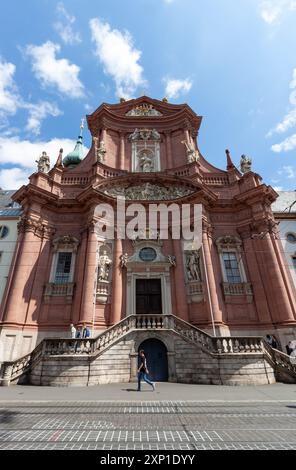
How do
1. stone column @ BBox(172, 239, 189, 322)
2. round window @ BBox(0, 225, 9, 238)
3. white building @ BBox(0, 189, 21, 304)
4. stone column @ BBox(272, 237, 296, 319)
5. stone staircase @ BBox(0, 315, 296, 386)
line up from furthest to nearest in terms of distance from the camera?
round window @ BBox(0, 225, 9, 238), white building @ BBox(0, 189, 21, 304), stone column @ BBox(172, 239, 189, 322), stone column @ BBox(272, 237, 296, 319), stone staircase @ BBox(0, 315, 296, 386)

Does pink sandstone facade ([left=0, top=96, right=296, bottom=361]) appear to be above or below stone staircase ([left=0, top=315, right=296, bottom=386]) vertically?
above

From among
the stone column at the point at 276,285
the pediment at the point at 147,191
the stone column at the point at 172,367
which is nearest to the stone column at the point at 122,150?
the pediment at the point at 147,191

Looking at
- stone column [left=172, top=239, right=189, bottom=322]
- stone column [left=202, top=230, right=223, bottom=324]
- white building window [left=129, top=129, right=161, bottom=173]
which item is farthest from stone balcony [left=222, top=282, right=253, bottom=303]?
white building window [left=129, top=129, right=161, bottom=173]

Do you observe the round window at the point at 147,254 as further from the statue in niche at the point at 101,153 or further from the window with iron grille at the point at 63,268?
the statue in niche at the point at 101,153

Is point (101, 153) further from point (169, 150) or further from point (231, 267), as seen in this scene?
point (231, 267)

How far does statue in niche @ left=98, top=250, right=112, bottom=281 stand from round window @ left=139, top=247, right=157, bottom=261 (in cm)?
244

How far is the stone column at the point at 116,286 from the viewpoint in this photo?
15.9 meters

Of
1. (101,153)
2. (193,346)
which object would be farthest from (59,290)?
(101,153)

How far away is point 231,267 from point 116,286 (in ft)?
28.4

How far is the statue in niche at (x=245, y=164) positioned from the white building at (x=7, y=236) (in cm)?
2015

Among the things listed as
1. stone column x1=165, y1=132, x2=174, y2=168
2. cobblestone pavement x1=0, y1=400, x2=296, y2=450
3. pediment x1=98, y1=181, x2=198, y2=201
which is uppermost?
stone column x1=165, y1=132, x2=174, y2=168

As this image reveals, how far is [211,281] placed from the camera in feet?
54.4

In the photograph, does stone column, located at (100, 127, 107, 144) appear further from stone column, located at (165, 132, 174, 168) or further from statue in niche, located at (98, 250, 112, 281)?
statue in niche, located at (98, 250, 112, 281)

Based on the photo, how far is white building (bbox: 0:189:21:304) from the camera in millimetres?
18769
